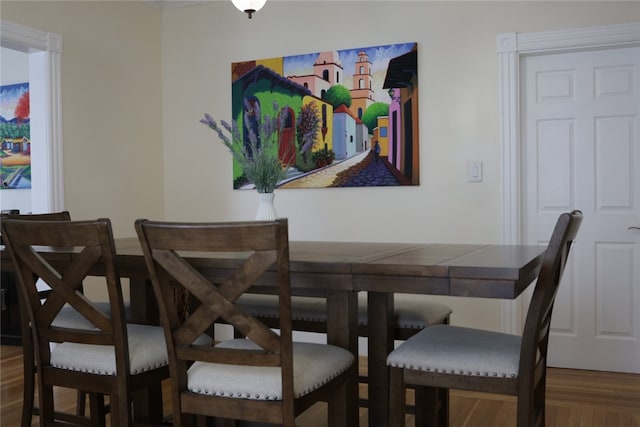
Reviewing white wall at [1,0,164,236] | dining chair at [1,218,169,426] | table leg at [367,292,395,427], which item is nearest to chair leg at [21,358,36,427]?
dining chair at [1,218,169,426]

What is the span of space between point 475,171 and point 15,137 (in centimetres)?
360

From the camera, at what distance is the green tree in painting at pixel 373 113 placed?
394 centimetres

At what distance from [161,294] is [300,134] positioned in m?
2.58

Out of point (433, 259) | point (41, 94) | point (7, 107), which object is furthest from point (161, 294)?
point (7, 107)

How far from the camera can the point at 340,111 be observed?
406cm

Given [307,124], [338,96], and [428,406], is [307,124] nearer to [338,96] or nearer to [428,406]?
[338,96]

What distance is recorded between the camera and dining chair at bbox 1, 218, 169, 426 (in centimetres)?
188

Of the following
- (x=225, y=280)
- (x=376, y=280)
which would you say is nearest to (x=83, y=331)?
(x=225, y=280)

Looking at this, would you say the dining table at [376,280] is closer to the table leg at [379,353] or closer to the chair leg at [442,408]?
the table leg at [379,353]

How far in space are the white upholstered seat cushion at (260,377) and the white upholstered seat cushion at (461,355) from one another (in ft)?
0.72

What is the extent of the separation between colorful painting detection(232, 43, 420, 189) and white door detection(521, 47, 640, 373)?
722 mm

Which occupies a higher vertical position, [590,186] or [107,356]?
[590,186]

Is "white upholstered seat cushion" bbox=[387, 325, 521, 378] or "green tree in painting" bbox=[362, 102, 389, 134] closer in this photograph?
"white upholstered seat cushion" bbox=[387, 325, 521, 378]

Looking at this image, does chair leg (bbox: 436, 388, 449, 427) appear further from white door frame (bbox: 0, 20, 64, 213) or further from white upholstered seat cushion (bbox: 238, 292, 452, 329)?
white door frame (bbox: 0, 20, 64, 213)
